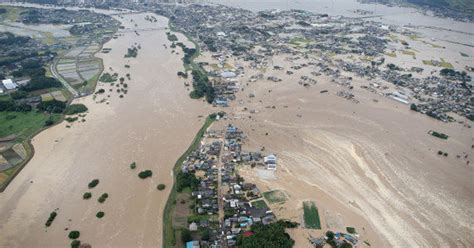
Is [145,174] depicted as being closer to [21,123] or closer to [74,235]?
[74,235]

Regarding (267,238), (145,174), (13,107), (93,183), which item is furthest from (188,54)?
(267,238)

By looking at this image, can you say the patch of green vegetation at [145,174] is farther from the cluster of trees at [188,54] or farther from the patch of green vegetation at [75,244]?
the cluster of trees at [188,54]

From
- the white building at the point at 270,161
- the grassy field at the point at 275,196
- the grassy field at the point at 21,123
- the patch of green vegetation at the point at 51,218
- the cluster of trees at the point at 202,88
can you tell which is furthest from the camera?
the cluster of trees at the point at 202,88

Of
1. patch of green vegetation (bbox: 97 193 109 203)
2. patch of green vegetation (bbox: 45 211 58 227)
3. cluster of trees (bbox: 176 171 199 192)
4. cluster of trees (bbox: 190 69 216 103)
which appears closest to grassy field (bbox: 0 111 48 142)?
patch of green vegetation (bbox: 45 211 58 227)

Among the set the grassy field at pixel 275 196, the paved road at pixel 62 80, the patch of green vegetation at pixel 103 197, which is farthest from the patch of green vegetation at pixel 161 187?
the paved road at pixel 62 80

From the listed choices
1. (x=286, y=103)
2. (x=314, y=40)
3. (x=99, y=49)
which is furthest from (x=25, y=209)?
(x=314, y=40)
